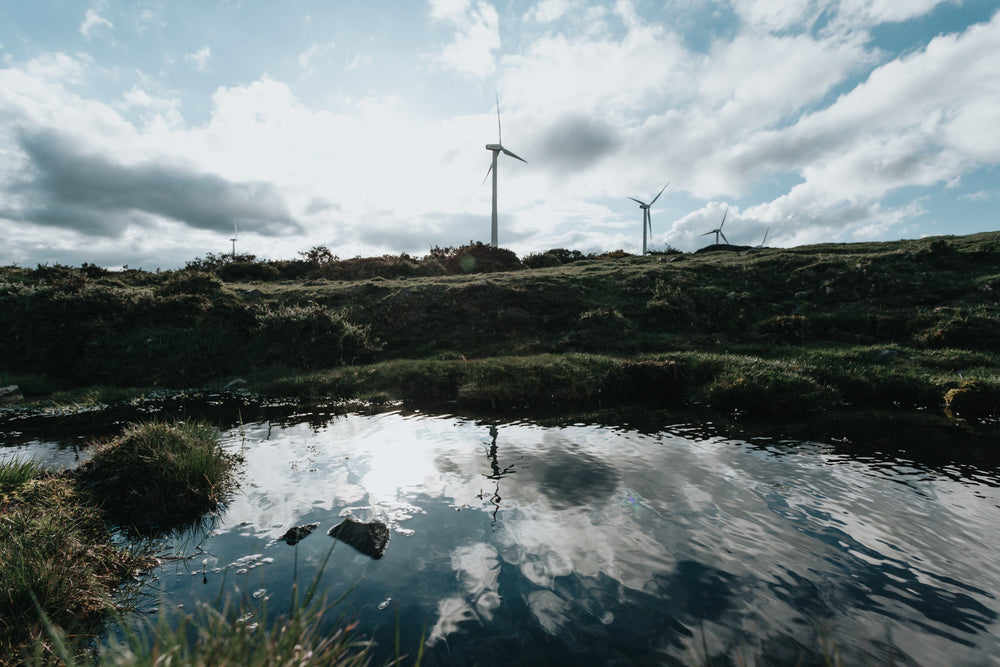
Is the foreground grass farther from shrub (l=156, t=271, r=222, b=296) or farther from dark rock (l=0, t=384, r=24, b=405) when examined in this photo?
shrub (l=156, t=271, r=222, b=296)

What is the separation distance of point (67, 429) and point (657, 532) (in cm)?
1958

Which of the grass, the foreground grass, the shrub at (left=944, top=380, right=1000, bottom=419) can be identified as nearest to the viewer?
the grass

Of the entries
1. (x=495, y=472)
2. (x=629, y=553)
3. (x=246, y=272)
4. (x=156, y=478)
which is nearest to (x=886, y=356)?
(x=495, y=472)

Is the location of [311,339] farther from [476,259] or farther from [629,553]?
[476,259]

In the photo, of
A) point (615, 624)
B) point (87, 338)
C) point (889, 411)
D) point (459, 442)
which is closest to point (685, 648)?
point (615, 624)

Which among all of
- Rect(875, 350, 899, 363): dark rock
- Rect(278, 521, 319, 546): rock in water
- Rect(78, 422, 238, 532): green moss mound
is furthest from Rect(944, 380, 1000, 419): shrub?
Rect(78, 422, 238, 532): green moss mound

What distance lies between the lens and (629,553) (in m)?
A: 7.66

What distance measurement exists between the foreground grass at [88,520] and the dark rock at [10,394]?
616 inches

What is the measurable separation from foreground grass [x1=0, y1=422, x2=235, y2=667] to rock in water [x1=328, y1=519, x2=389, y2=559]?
9.86 ft

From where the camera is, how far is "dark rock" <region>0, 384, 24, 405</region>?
19.9 meters

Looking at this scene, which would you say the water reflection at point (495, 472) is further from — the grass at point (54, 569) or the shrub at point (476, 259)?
the shrub at point (476, 259)

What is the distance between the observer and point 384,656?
5488mm

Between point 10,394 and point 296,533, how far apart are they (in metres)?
22.4

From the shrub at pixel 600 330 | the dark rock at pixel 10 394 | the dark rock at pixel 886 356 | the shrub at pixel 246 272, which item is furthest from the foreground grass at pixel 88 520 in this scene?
the shrub at pixel 246 272
